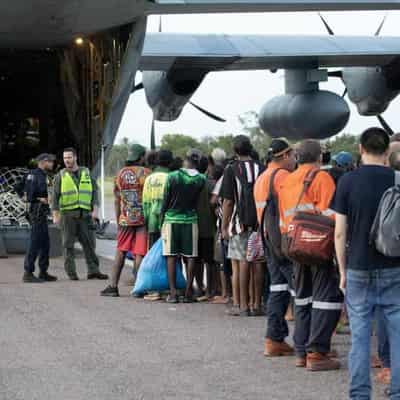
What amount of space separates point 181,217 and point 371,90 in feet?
39.8

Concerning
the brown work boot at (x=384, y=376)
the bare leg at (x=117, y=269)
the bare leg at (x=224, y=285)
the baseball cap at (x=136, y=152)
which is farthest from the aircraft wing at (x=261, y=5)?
the brown work boot at (x=384, y=376)

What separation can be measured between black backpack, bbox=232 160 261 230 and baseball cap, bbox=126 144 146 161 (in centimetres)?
237

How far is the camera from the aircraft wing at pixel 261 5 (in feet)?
47.3

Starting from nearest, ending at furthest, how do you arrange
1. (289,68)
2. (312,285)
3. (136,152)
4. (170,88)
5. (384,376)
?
(384,376) < (312,285) < (136,152) < (170,88) < (289,68)

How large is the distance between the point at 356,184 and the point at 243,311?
3.96 meters

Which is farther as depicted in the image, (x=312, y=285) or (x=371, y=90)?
(x=371, y=90)

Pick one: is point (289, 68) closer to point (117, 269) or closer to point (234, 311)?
point (117, 269)

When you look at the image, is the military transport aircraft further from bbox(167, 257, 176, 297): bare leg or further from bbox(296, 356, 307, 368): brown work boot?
bbox(296, 356, 307, 368): brown work boot

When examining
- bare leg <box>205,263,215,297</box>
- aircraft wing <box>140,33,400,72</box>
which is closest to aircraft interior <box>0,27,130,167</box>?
aircraft wing <box>140,33,400,72</box>

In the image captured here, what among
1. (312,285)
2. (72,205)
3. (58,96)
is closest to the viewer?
(312,285)

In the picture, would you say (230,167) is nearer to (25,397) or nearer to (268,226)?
(268,226)

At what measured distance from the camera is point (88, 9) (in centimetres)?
1496

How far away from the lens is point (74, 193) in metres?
12.1

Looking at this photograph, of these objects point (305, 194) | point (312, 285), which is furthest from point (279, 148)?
point (312, 285)
